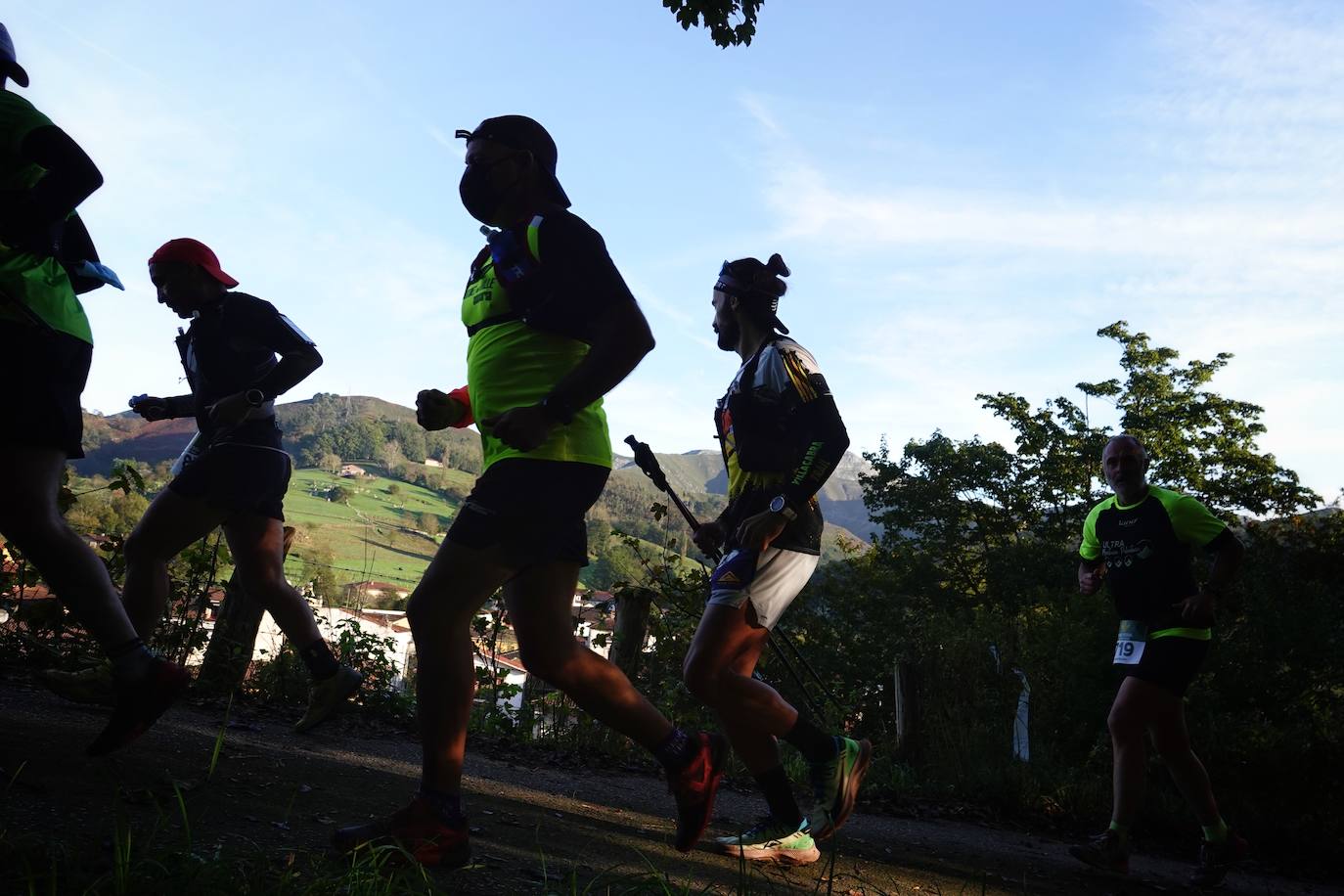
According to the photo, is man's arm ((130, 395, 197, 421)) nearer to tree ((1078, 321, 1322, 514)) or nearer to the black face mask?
the black face mask

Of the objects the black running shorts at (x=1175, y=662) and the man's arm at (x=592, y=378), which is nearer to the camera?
the man's arm at (x=592, y=378)

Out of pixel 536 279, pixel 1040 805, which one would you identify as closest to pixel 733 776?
pixel 1040 805

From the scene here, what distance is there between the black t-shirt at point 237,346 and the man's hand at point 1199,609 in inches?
167

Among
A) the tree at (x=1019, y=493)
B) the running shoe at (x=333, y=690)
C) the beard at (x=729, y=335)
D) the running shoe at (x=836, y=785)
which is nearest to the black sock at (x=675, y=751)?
the running shoe at (x=836, y=785)

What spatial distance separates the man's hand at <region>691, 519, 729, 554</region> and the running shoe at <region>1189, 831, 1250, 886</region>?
2847mm

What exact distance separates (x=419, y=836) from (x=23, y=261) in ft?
6.61

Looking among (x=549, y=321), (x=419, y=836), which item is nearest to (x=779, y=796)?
(x=419, y=836)

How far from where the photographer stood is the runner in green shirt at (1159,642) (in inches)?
192

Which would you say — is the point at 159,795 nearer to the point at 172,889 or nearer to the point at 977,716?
the point at 172,889

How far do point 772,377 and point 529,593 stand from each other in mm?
1551

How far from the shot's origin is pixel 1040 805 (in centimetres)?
681

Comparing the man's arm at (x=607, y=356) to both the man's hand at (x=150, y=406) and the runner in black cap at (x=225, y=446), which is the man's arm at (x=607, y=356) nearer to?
the runner in black cap at (x=225, y=446)

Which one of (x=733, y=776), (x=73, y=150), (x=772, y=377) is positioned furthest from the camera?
(x=733, y=776)

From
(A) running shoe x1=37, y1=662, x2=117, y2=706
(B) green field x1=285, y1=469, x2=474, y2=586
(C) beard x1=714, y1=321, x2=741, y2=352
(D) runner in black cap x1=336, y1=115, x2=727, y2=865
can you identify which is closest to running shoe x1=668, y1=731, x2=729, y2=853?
(D) runner in black cap x1=336, y1=115, x2=727, y2=865
